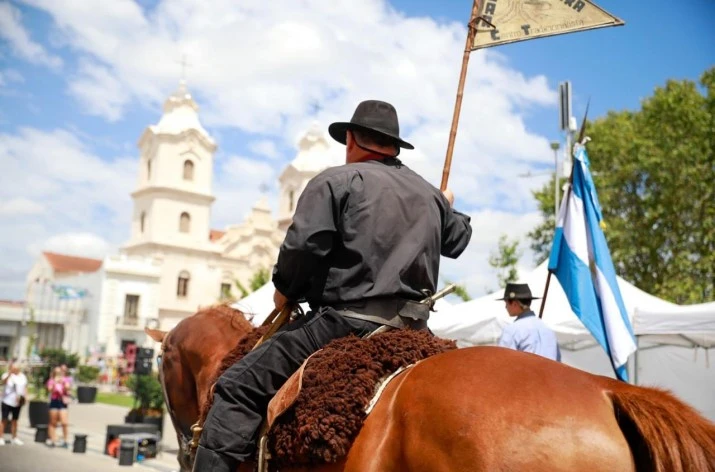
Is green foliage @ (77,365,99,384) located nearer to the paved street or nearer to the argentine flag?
the paved street

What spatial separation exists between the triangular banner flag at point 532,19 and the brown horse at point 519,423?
2820 millimetres

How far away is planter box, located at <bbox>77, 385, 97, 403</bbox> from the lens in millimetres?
29156

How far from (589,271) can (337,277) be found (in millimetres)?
5209

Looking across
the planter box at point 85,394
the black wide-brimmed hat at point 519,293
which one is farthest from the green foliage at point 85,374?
the black wide-brimmed hat at point 519,293

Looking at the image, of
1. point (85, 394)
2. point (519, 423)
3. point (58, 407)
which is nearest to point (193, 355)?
point (519, 423)

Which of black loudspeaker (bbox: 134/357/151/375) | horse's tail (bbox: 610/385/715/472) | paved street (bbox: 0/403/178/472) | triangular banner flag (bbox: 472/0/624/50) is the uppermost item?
triangular banner flag (bbox: 472/0/624/50)

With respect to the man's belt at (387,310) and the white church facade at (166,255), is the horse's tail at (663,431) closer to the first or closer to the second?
the man's belt at (387,310)

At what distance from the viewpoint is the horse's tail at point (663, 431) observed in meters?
2.06

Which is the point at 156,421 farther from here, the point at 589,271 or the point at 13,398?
the point at 589,271

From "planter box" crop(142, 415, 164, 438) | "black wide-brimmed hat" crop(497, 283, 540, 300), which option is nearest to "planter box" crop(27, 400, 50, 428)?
"planter box" crop(142, 415, 164, 438)

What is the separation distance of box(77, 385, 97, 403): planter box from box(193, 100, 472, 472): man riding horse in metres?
28.9

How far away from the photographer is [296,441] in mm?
2676

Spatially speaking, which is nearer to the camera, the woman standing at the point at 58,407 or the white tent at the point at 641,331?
the white tent at the point at 641,331

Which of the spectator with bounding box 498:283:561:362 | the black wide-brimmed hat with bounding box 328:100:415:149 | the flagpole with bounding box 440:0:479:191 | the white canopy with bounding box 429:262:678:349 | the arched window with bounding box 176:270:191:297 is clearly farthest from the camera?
the arched window with bounding box 176:270:191:297
